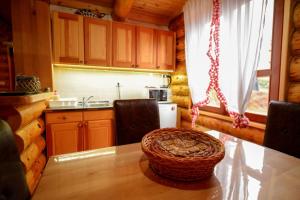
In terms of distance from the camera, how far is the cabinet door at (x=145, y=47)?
279 centimetres

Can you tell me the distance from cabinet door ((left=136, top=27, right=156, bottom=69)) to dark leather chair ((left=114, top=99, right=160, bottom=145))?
4.90 feet

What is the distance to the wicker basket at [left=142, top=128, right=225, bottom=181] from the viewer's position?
2.05 feet

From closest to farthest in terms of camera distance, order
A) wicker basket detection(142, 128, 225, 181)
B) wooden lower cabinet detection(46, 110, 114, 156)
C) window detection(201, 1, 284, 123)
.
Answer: wicker basket detection(142, 128, 225, 181), window detection(201, 1, 284, 123), wooden lower cabinet detection(46, 110, 114, 156)

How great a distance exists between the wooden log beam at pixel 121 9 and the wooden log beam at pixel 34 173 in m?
2.31

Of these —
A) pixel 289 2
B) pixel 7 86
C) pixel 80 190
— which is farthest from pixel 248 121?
pixel 7 86

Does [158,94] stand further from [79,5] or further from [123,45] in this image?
[79,5]

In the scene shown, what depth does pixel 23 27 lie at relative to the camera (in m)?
2.20

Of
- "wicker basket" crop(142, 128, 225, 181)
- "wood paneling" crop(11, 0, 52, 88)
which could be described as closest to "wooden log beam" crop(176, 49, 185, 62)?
"wood paneling" crop(11, 0, 52, 88)

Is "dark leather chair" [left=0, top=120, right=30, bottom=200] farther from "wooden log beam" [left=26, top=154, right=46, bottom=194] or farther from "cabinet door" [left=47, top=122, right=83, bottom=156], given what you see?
"cabinet door" [left=47, top=122, right=83, bottom=156]

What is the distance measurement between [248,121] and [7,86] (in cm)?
339

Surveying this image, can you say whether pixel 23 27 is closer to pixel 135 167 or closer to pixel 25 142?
pixel 25 142

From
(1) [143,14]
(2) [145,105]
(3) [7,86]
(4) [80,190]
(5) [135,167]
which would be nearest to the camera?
(4) [80,190]

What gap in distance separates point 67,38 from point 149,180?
2.37 metres

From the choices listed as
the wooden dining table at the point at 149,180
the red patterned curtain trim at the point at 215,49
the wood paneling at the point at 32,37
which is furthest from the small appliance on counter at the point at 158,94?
the wooden dining table at the point at 149,180
